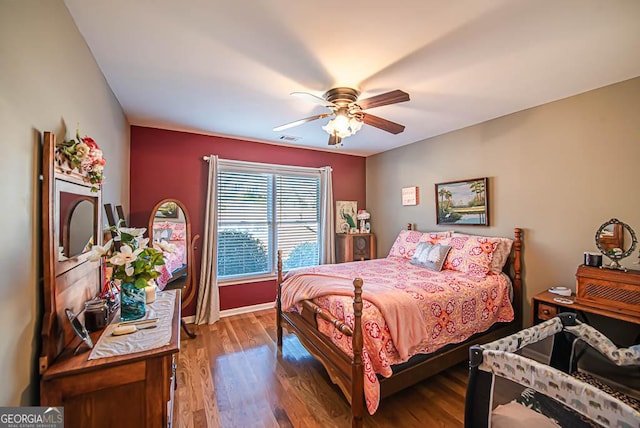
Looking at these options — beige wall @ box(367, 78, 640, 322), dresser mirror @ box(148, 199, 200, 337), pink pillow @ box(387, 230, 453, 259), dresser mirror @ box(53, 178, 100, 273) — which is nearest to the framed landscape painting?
beige wall @ box(367, 78, 640, 322)

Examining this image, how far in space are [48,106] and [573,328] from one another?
3062mm

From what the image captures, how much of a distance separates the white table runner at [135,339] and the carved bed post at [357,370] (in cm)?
105

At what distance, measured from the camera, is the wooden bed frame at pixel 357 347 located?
1.67 meters

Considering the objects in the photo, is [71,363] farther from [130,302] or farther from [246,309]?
[246,309]

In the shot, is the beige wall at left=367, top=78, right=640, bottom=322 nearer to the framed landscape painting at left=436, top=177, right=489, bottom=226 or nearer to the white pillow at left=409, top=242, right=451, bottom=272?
the framed landscape painting at left=436, top=177, right=489, bottom=226

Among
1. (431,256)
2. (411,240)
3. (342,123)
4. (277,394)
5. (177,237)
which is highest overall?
(342,123)

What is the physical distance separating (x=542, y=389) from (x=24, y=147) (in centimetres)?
228

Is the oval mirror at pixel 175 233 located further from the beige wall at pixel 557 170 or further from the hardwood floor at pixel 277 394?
the beige wall at pixel 557 170

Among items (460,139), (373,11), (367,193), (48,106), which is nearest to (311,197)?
(367,193)

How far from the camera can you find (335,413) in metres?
1.89

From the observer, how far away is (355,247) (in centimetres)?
453

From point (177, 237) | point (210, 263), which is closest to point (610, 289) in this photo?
point (210, 263)

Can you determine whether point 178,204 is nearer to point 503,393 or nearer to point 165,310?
point 165,310

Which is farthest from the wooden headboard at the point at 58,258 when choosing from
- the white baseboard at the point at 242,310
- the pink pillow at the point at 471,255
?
the pink pillow at the point at 471,255
